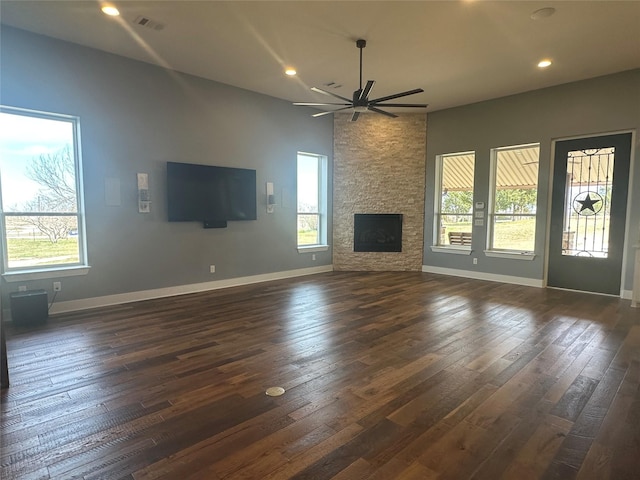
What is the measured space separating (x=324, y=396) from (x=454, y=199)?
19.5 feet

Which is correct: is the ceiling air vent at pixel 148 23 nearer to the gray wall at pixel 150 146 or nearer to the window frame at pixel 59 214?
the gray wall at pixel 150 146

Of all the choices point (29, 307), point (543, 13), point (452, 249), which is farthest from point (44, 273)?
point (452, 249)

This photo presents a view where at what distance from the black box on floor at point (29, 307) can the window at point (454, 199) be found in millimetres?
6672

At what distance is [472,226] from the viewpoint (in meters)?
7.07

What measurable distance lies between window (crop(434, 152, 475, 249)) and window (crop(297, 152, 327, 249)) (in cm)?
238

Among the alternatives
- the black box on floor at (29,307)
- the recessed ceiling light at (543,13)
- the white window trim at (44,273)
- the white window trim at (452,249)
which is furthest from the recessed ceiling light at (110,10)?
the white window trim at (452,249)

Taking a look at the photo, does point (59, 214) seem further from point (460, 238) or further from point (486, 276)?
point (486, 276)

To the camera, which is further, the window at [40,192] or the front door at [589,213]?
the front door at [589,213]

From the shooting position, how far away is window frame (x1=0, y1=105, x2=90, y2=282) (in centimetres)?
417

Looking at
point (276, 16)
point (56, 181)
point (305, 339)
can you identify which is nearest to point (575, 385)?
point (305, 339)

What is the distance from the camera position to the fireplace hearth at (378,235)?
25.5 ft

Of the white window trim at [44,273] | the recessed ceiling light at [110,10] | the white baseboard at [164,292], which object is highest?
the recessed ceiling light at [110,10]

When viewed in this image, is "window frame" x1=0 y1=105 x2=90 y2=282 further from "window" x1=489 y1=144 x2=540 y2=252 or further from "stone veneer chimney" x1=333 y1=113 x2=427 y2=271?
"window" x1=489 y1=144 x2=540 y2=252

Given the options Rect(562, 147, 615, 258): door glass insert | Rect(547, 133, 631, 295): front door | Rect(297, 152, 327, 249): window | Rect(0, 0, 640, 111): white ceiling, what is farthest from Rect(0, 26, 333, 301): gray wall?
Rect(562, 147, 615, 258): door glass insert
